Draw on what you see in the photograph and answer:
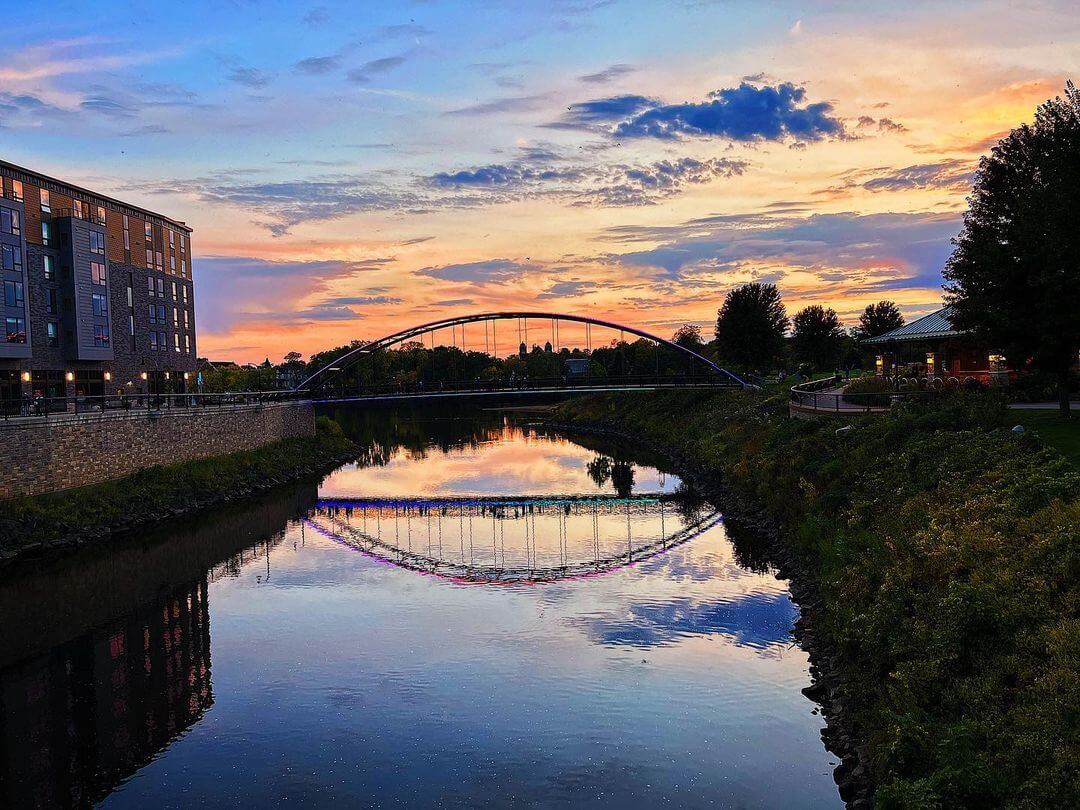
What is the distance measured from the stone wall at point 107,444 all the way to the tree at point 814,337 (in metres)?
71.1

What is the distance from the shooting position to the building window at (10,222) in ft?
176

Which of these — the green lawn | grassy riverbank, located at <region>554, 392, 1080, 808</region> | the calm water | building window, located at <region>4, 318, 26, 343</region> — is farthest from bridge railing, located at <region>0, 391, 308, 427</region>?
the green lawn

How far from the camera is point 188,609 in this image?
87.0 feet

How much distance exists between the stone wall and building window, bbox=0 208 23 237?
1728 cm

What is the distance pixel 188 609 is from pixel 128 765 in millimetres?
10961

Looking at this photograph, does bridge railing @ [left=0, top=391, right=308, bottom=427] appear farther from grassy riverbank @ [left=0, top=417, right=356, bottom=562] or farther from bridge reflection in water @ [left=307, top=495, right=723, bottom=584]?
bridge reflection in water @ [left=307, top=495, right=723, bottom=584]

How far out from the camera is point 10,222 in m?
54.6

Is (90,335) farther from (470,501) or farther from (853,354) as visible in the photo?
(853,354)

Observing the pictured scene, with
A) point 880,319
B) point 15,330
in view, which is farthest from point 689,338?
point 15,330

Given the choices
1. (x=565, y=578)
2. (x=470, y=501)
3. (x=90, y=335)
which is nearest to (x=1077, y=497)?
(x=565, y=578)

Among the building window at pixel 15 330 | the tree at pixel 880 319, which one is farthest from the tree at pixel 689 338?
the building window at pixel 15 330

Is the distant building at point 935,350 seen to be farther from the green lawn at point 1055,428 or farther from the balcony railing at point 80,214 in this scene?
the balcony railing at point 80,214

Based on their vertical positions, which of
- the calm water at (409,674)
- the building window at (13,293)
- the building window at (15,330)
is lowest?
the calm water at (409,674)

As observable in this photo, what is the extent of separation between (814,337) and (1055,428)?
8252 centimetres
